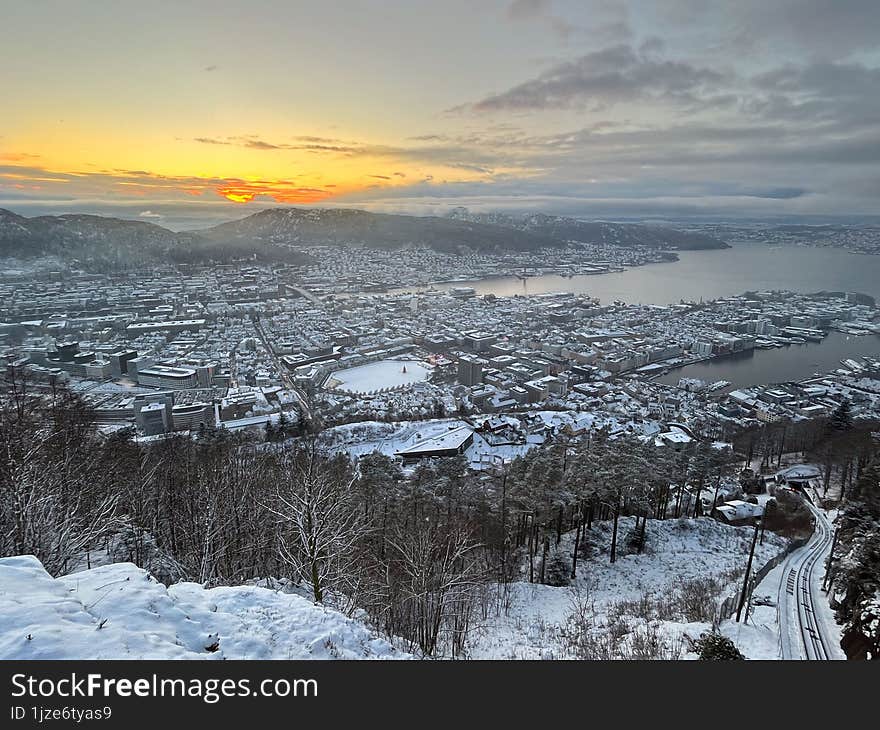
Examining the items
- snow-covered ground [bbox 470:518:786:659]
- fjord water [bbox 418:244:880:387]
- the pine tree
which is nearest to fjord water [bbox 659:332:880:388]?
fjord water [bbox 418:244:880:387]

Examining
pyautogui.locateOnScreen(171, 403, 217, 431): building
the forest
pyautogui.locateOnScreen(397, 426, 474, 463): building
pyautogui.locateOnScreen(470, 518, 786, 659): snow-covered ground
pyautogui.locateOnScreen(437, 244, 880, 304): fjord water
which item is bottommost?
pyautogui.locateOnScreen(171, 403, 217, 431): building

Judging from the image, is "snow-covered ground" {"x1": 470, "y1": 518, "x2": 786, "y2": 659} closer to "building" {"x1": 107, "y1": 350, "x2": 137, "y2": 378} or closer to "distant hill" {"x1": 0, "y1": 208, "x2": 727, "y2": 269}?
"building" {"x1": 107, "y1": 350, "x2": 137, "y2": 378}

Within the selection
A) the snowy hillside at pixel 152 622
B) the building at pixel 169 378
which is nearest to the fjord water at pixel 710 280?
the building at pixel 169 378

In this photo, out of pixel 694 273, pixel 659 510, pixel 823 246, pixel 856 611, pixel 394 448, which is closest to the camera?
pixel 856 611

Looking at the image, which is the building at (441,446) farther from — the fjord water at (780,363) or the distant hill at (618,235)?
the distant hill at (618,235)

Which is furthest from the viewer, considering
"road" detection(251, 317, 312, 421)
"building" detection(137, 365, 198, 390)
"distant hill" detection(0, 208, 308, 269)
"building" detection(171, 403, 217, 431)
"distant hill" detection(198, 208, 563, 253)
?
"distant hill" detection(198, 208, 563, 253)

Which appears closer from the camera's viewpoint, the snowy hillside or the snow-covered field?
the snowy hillside
